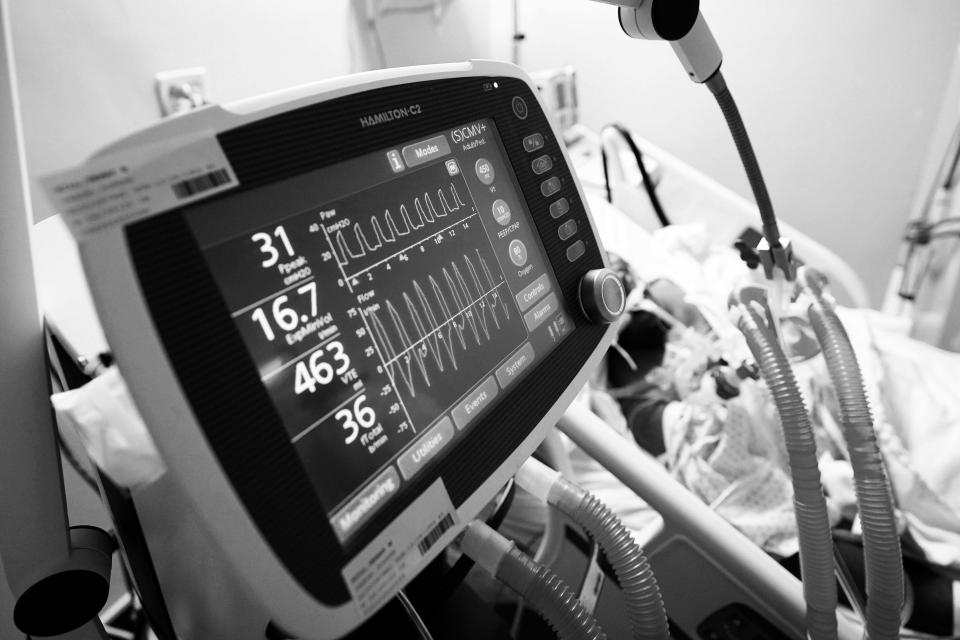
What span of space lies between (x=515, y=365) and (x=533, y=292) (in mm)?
74

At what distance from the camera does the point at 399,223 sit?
0.42 meters

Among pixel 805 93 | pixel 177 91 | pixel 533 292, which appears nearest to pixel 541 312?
pixel 533 292

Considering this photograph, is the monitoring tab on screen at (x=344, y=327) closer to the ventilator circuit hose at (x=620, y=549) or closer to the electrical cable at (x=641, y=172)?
the ventilator circuit hose at (x=620, y=549)

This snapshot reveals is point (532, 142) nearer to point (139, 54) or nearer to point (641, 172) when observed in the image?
point (139, 54)

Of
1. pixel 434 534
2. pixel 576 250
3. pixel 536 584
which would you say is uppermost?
pixel 576 250

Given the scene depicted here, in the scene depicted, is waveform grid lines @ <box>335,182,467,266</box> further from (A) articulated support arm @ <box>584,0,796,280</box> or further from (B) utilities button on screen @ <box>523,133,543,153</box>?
(A) articulated support arm @ <box>584,0,796,280</box>

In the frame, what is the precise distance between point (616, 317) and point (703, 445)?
42 cm

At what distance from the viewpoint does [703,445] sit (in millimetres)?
884

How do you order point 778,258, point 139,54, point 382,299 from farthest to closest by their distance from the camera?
1. point 139,54
2. point 778,258
3. point 382,299

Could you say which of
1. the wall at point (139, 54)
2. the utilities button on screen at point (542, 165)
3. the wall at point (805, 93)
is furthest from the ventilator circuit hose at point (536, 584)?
the wall at point (805, 93)

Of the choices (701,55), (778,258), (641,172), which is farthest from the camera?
(641,172)

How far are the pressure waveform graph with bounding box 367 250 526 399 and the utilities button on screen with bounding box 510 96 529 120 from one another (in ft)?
0.55

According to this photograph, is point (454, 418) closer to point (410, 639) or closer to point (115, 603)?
point (410, 639)

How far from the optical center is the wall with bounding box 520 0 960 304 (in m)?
1.66
